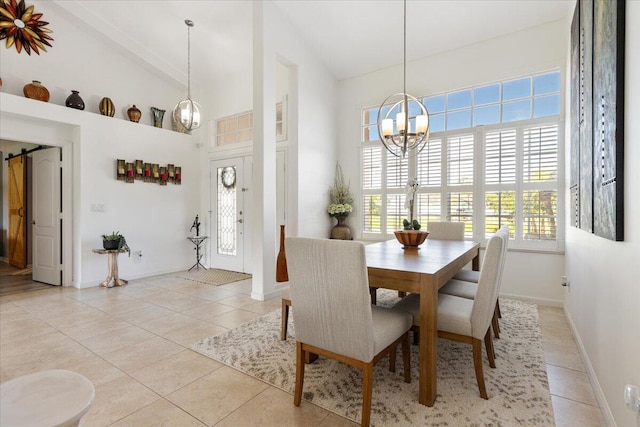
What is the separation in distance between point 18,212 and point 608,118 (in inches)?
343

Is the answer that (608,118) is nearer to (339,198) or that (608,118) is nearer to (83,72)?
(339,198)

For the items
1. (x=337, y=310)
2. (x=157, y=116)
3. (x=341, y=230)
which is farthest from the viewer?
(x=157, y=116)

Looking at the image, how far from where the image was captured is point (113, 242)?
4641 mm

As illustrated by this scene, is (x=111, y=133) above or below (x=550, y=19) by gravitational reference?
below

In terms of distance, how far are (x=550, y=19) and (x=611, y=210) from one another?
3.34 m

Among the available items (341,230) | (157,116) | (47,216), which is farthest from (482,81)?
(47,216)

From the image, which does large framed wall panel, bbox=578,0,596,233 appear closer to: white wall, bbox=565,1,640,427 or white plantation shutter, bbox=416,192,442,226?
white wall, bbox=565,1,640,427

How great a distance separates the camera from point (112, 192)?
494 cm

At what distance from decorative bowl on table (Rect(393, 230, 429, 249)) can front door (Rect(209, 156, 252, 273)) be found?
11.0ft

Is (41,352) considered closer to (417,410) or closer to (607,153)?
(417,410)

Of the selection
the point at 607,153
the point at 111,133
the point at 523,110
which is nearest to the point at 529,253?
the point at 523,110

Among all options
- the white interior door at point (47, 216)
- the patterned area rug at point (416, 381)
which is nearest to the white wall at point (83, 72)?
the white interior door at point (47, 216)

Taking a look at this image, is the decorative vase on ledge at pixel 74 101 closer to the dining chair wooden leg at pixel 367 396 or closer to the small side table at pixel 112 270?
the small side table at pixel 112 270

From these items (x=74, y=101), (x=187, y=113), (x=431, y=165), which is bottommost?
(x=431, y=165)
